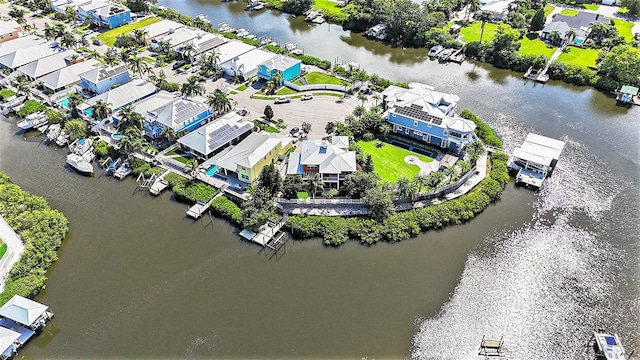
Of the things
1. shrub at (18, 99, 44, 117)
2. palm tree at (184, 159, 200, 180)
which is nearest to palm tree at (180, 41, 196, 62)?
shrub at (18, 99, 44, 117)

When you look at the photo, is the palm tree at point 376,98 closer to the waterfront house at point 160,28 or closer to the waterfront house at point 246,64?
the waterfront house at point 246,64

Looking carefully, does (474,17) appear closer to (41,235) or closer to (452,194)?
(452,194)

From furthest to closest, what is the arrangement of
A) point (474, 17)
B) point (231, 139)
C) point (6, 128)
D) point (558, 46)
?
1. point (474, 17)
2. point (558, 46)
3. point (6, 128)
4. point (231, 139)

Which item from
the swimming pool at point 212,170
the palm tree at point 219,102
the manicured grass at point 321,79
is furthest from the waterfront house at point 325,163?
the manicured grass at point 321,79

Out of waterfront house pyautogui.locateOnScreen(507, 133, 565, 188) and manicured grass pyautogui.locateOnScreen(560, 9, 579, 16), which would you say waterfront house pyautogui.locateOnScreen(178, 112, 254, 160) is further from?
manicured grass pyautogui.locateOnScreen(560, 9, 579, 16)

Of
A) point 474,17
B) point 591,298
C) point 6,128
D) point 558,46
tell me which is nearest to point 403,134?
point 591,298
